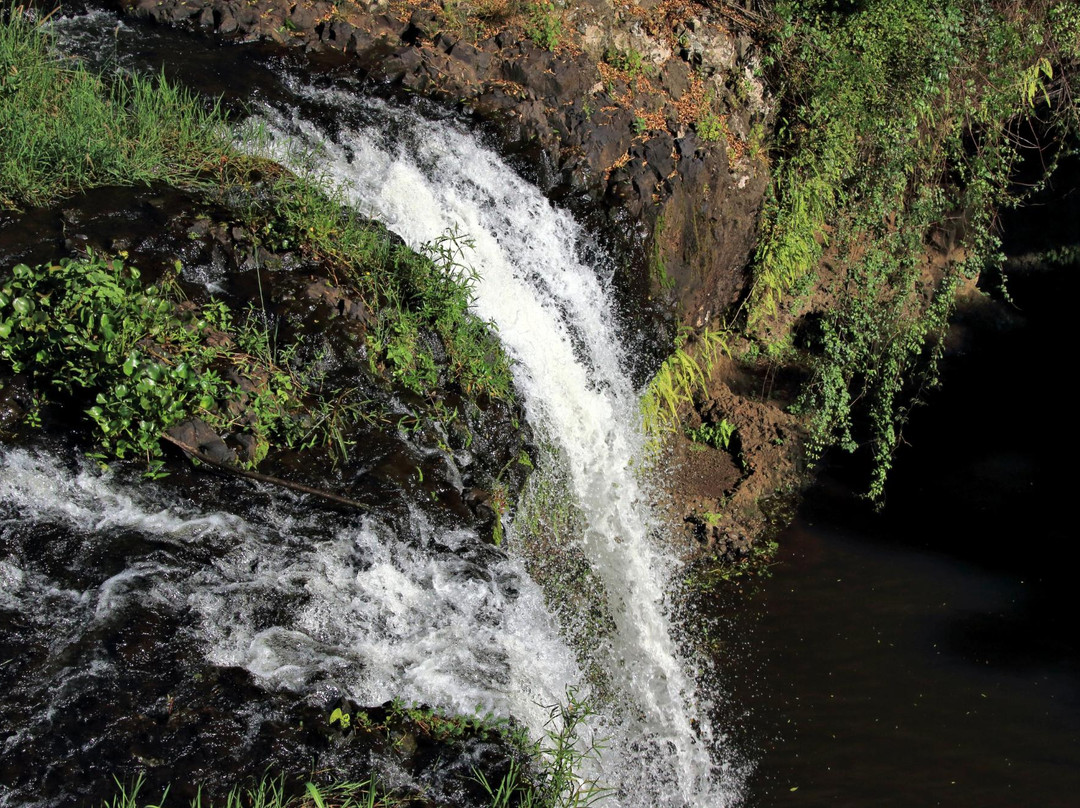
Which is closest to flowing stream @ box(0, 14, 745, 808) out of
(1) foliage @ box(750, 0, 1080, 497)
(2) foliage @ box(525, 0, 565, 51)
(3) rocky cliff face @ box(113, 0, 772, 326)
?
(3) rocky cliff face @ box(113, 0, 772, 326)

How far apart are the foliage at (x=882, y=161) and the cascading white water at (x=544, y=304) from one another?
1.73 metres

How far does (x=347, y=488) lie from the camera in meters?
4.09

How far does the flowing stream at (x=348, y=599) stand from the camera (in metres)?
3.34

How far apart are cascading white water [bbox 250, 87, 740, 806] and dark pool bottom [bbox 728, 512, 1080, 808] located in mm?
637

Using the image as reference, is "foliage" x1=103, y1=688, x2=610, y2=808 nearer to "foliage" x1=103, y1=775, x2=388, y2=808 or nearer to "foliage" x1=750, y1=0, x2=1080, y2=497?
"foliage" x1=103, y1=775, x2=388, y2=808

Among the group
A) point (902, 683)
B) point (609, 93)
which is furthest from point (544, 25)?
point (902, 683)

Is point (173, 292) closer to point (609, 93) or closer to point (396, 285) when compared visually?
point (396, 285)

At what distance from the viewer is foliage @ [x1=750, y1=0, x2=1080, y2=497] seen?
7.14 m

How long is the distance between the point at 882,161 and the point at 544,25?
3.02 meters

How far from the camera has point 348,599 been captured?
3.79m

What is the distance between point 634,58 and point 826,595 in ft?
14.2

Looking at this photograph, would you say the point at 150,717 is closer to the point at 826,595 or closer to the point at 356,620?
the point at 356,620

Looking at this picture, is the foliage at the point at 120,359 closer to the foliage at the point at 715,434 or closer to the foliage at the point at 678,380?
the foliage at the point at 678,380

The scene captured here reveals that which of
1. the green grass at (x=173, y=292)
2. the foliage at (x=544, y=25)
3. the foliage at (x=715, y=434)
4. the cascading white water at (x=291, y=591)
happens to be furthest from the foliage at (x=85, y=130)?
the foliage at (x=715, y=434)
